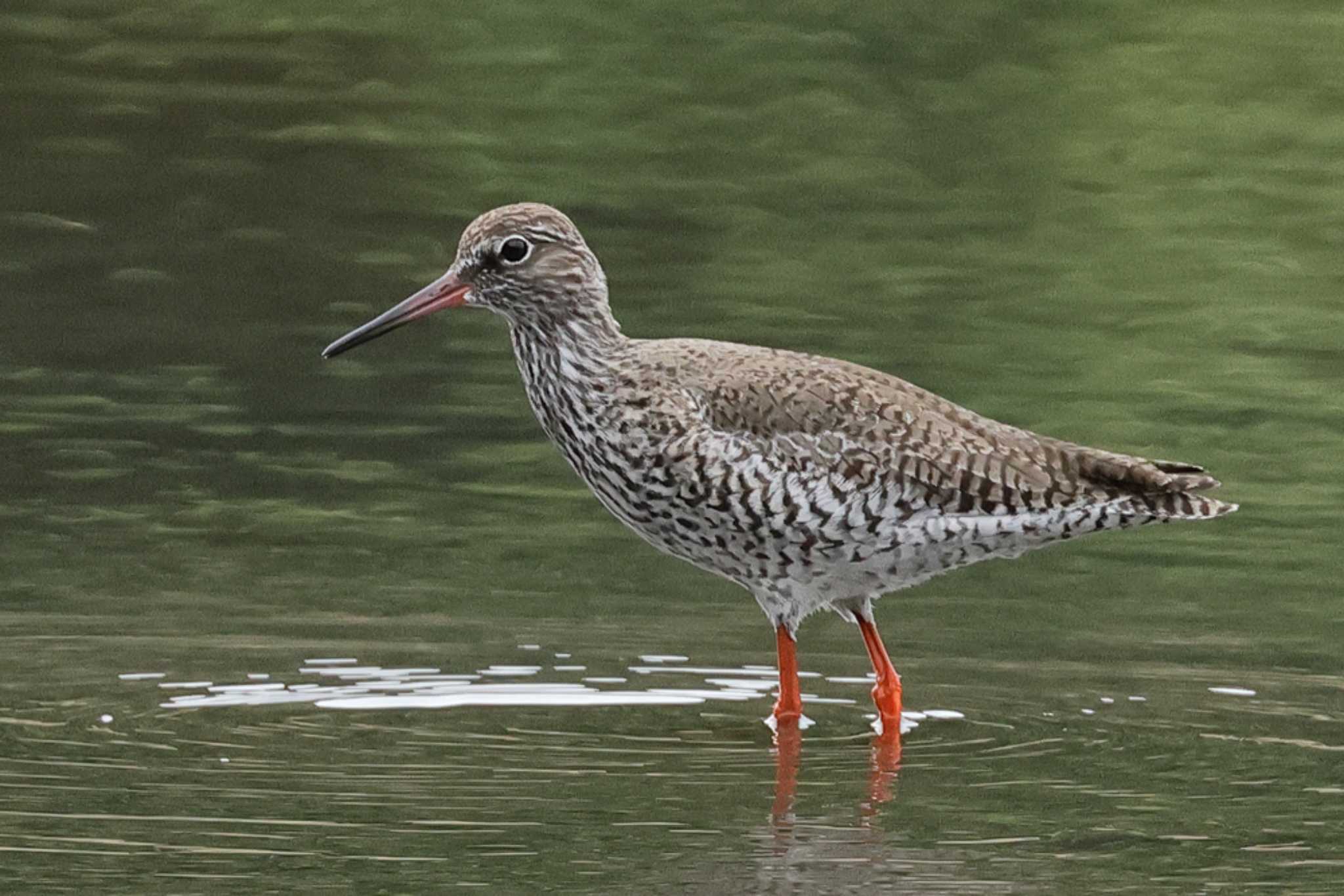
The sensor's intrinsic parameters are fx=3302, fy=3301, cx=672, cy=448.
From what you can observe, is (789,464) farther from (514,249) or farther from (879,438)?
(514,249)

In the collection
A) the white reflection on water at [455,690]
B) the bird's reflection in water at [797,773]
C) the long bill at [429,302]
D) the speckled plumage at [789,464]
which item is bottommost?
the bird's reflection in water at [797,773]

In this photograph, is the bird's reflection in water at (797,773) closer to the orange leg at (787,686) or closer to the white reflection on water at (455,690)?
the orange leg at (787,686)

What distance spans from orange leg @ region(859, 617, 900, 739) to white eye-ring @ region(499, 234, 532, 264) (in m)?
1.91

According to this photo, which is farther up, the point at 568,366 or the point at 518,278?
the point at 518,278

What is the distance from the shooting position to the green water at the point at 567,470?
1043 cm

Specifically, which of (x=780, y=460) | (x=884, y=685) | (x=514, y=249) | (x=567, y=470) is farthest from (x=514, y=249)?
(x=567, y=470)

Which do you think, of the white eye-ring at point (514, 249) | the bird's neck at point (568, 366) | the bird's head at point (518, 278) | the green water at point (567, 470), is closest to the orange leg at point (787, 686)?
the green water at point (567, 470)

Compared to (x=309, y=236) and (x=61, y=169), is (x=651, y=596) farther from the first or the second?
(x=61, y=169)

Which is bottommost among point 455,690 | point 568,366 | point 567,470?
point 455,690

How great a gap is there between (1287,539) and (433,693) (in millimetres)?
4681

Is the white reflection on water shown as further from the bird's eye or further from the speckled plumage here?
the bird's eye

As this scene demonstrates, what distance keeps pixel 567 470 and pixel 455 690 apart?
159 inches

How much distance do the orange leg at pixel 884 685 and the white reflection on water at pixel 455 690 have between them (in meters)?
0.08

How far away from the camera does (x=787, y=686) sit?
40.1ft
